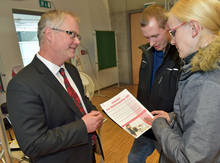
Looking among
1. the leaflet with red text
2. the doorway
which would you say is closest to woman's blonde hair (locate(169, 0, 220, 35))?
the leaflet with red text

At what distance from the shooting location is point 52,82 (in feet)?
3.29

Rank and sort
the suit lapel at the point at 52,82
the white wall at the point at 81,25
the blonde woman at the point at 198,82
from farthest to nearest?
the white wall at the point at 81,25
the suit lapel at the point at 52,82
the blonde woman at the point at 198,82

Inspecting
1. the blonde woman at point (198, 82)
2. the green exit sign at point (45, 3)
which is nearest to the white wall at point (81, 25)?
the green exit sign at point (45, 3)

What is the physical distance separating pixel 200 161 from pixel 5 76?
11.6ft

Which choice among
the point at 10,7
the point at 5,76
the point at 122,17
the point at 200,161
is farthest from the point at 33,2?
the point at 200,161

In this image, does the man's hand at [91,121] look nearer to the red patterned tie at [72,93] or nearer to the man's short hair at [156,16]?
the red patterned tie at [72,93]

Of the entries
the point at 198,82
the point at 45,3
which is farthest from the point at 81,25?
the point at 198,82

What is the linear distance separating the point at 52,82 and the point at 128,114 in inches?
22.0

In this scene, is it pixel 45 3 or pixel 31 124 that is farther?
pixel 45 3

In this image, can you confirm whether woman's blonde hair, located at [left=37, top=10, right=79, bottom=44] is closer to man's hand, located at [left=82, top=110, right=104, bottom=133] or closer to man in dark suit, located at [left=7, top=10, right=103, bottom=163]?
man in dark suit, located at [left=7, top=10, right=103, bottom=163]

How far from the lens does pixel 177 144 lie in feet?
2.29

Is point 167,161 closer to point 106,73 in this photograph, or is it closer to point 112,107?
point 112,107

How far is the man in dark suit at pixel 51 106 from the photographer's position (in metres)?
0.87

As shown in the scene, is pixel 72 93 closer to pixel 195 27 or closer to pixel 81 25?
pixel 195 27
